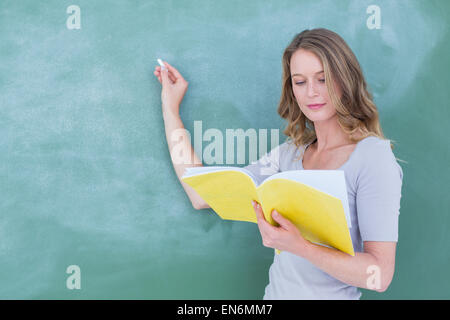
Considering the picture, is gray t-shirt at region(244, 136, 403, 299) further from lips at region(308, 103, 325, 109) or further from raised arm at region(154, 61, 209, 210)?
raised arm at region(154, 61, 209, 210)

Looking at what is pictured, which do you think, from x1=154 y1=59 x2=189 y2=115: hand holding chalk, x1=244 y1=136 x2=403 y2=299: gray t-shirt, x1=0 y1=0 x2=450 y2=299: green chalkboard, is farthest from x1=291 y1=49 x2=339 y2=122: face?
x1=154 y1=59 x2=189 y2=115: hand holding chalk

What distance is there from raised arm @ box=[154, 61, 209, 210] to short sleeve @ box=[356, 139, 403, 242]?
47 cm

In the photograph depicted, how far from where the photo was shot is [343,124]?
0.95m

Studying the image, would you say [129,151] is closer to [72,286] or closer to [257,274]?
[72,286]

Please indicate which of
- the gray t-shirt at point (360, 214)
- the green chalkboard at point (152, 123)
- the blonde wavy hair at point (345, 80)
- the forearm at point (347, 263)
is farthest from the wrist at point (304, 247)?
the green chalkboard at point (152, 123)

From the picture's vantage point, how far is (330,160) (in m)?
0.95

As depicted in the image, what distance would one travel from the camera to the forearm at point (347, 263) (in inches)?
31.6

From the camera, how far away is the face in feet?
2.98

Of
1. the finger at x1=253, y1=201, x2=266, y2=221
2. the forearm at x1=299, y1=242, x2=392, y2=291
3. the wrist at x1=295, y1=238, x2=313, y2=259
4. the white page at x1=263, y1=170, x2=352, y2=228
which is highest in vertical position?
the white page at x1=263, y1=170, x2=352, y2=228

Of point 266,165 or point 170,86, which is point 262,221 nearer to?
point 266,165

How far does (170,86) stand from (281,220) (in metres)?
0.55

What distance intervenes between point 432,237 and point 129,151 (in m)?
1.02

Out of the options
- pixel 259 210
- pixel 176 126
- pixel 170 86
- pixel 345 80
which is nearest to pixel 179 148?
pixel 176 126
